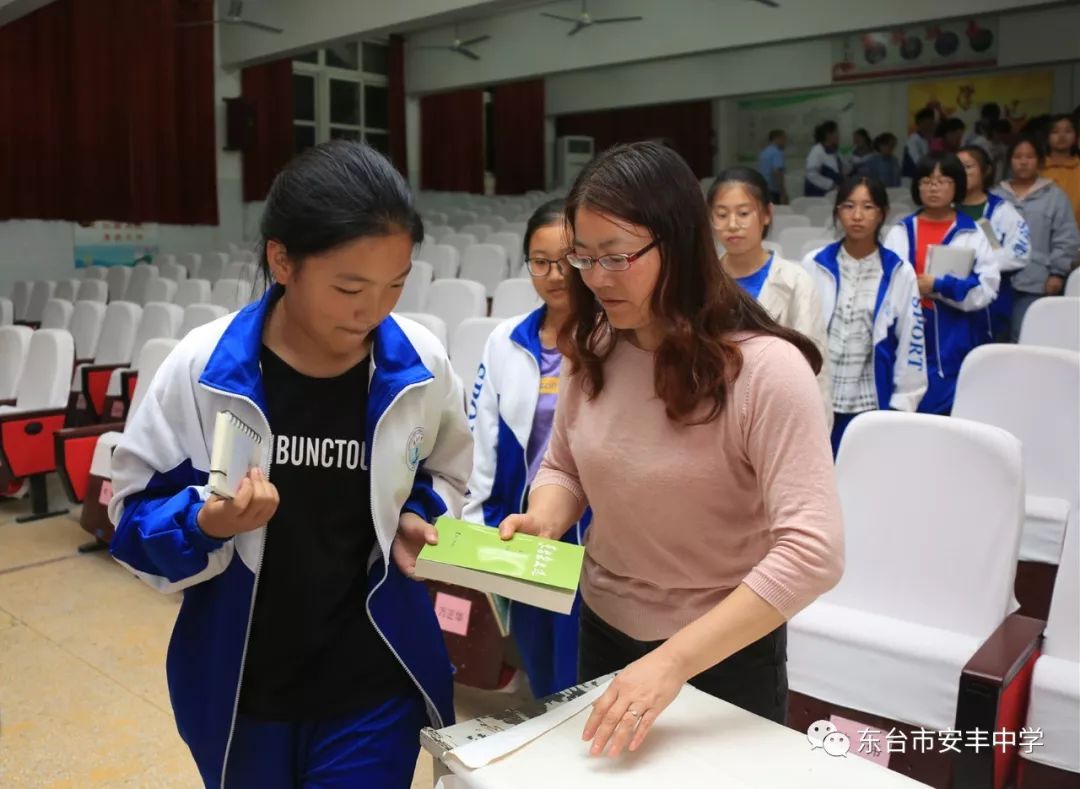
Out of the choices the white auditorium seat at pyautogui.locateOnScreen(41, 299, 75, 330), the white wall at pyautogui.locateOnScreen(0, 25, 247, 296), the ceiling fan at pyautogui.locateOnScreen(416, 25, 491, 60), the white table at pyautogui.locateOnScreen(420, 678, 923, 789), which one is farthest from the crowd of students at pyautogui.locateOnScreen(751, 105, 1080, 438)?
the white wall at pyautogui.locateOnScreen(0, 25, 247, 296)

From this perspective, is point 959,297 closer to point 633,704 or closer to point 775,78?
point 633,704

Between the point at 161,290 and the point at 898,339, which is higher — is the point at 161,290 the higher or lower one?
the higher one

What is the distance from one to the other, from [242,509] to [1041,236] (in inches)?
178

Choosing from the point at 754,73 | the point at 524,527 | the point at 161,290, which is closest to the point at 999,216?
the point at 524,527

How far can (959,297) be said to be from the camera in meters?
3.33

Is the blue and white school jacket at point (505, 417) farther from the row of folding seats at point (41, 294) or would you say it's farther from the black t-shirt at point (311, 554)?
the row of folding seats at point (41, 294)

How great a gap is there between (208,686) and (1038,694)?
4.69 ft

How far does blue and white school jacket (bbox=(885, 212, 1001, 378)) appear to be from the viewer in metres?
3.36

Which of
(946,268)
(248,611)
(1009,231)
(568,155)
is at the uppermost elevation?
(568,155)

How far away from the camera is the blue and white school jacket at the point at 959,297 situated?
11.0ft

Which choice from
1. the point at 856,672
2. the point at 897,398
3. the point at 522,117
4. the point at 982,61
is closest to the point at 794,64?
the point at 982,61

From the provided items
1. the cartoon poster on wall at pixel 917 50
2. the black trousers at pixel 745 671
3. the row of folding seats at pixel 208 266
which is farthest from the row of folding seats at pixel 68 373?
the cartoon poster on wall at pixel 917 50

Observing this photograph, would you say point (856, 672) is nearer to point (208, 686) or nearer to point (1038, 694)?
point (1038, 694)

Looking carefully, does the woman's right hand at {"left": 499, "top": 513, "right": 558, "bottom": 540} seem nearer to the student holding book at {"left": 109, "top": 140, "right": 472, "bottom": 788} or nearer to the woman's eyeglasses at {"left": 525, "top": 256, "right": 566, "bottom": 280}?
the student holding book at {"left": 109, "top": 140, "right": 472, "bottom": 788}
